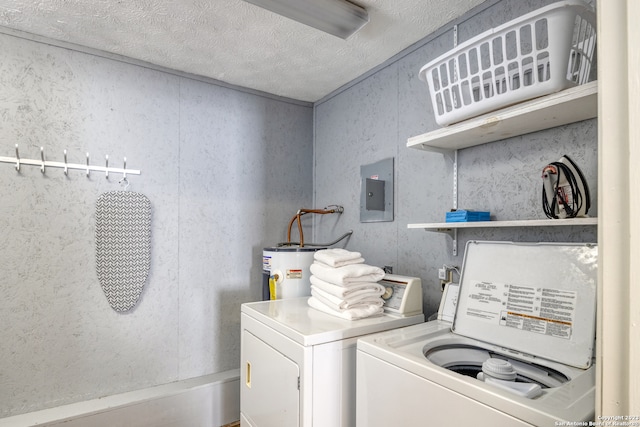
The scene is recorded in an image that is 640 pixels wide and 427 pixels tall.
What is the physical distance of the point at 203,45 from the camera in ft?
6.62

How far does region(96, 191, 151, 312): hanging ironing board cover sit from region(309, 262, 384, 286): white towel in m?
1.23

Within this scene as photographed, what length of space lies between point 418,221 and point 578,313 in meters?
0.91

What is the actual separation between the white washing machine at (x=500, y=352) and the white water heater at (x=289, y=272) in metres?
0.80

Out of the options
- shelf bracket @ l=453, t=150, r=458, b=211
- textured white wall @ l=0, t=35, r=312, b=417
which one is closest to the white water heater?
textured white wall @ l=0, t=35, r=312, b=417

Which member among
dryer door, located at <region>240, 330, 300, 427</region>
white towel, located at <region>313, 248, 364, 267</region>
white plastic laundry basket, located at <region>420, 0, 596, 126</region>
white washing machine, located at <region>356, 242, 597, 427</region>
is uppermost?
white plastic laundry basket, located at <region>420, 0, 596, 126</region>

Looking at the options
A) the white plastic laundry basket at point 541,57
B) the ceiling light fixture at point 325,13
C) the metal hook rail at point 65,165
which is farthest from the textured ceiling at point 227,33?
the metal hook rail at point 65,165

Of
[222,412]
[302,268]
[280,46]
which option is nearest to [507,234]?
[302,268]

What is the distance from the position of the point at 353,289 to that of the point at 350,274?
8 cm

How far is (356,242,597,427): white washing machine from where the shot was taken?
2.90 ft

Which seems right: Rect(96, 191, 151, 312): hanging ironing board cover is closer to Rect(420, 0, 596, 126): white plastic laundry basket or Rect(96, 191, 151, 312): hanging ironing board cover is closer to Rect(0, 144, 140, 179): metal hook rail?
Rect(0, 144, 140, 179): metal hook rail

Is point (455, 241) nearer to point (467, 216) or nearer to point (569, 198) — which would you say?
point (467, 216)

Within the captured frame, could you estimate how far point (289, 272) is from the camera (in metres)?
2.09

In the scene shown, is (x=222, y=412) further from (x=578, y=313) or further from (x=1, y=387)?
(x=578, y=313)

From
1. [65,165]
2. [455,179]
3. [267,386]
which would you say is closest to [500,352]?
[455,179]
